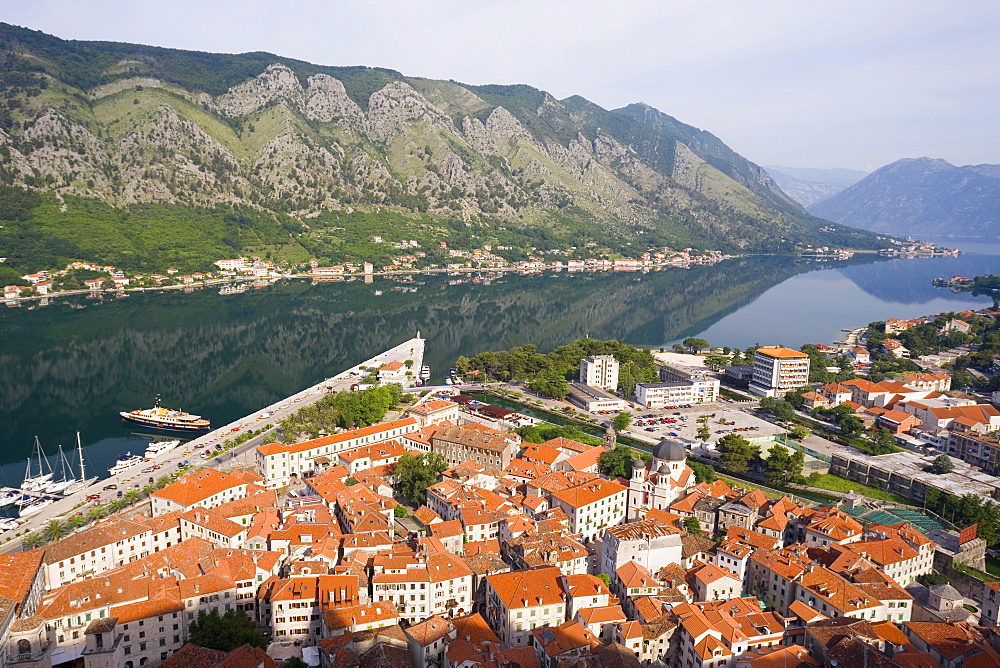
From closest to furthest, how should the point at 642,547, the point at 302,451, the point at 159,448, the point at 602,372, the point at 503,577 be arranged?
the point at 503,577, the point at 642,547, the point at 302,451, the point at 159,448, the point at 602,372

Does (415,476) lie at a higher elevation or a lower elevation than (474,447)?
lower

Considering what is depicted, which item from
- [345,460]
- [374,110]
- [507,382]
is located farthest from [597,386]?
[374,110]

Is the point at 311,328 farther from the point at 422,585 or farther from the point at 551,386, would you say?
the point at 422,585

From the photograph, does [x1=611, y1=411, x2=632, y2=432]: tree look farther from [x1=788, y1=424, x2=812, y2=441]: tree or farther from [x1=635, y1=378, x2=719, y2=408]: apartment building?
[x1=788, y1=424, x2=812, y2=441]: tree

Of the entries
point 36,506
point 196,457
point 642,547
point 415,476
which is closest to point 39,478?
point 36,506

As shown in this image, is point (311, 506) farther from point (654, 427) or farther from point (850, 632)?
point (654, 427)

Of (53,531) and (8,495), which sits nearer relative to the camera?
(53,531)
